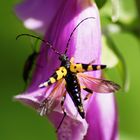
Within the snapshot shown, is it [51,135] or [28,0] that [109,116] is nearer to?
[28,0]

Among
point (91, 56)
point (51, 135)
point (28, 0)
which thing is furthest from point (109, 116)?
point (51, 135)

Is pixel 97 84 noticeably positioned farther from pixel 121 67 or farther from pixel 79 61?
pixel 121 67

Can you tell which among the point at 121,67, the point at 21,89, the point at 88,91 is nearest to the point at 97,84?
the point at 88,91

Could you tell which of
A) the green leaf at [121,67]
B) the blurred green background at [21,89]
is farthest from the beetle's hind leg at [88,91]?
the blurred green background at [21,89]

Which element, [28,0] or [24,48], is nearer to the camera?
[28,0]

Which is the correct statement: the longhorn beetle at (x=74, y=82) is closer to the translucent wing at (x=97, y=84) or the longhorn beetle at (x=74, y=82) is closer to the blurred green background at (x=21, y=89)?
the translucent wing at (x=97, y=84)

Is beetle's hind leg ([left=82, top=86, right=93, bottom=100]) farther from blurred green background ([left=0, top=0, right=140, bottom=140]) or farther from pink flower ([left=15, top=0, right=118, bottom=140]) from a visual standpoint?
blurred green background ([left=0, top=0, right=140, bottom=140])

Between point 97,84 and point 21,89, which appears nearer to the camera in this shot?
point 97,84
